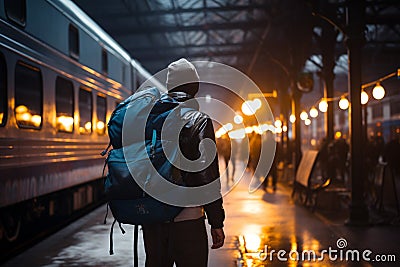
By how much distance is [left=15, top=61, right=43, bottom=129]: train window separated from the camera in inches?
323

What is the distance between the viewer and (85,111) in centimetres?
1252

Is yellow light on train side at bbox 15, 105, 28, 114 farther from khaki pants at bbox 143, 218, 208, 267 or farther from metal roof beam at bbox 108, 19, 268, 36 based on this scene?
metal roof beam at bbox 108, 19, 268, 36

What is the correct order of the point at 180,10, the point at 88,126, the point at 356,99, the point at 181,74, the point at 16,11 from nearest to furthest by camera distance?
the point at 181,74, the point at 16,11, the point at 356,99, the point at 88,126, the point at 180,10

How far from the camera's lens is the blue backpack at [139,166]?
363 cm

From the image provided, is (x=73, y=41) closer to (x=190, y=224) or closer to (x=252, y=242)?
(x=252, y=242)

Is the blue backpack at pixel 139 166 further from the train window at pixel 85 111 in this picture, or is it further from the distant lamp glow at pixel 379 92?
the distant lamp glow at pixel 379 92

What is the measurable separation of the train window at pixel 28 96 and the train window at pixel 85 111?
2.76 m

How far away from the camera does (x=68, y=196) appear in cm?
1232

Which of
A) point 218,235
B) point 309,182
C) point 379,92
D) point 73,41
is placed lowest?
point 309,182

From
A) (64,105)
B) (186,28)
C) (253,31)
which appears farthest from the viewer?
(186,28)

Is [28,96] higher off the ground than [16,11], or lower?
lower

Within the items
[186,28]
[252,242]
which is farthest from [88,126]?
[186,28]

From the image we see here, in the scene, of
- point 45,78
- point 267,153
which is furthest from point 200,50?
point 45,78

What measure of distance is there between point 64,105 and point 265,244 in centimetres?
416
